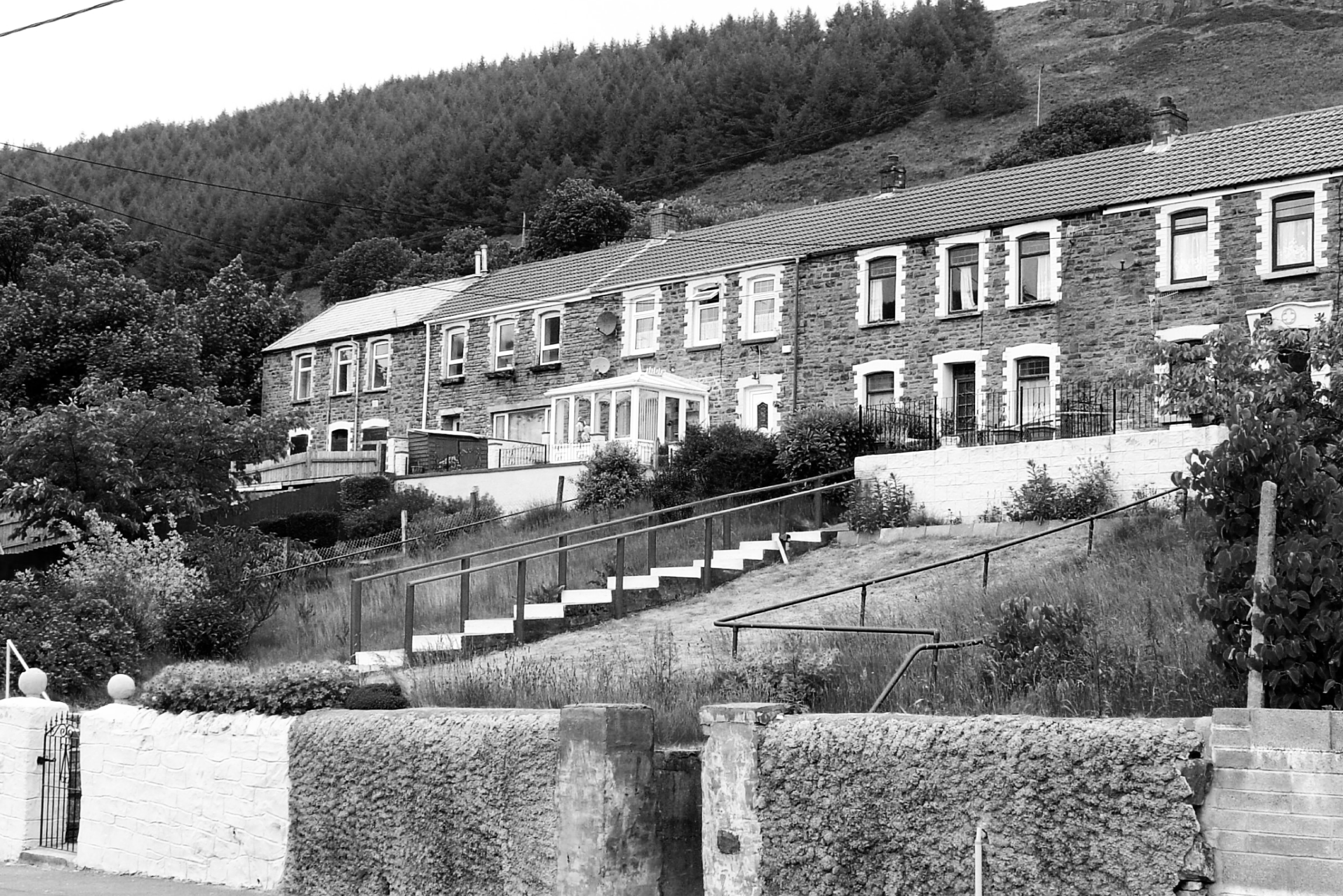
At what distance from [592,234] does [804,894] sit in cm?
6156

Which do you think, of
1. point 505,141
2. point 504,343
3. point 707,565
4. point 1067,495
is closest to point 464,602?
point 707,565

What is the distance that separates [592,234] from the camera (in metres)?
68.8

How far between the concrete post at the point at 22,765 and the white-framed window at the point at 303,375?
1430 inches

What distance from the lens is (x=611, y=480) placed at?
104 feet

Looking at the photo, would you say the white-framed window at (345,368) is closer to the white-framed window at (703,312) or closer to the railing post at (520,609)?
the white-framed window at (703,312)

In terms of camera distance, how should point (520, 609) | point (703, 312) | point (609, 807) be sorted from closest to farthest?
point (609, 807)
point (520, 609)
point (703, 312)

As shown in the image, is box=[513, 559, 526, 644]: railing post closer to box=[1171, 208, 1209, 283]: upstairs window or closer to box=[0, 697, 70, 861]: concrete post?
box=[0, 697, 70, 861]: concrete post

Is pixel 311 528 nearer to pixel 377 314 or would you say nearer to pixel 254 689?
pixel 377 314

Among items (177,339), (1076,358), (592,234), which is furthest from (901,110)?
(1076,358)

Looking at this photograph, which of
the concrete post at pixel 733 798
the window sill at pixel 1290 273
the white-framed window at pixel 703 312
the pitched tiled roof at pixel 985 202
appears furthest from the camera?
the white-framed window at pixel 703 312

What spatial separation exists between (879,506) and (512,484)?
1310 centimetres

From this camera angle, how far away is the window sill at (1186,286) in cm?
2945

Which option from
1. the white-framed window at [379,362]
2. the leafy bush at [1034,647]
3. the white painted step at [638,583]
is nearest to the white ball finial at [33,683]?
the white painted step at [638,583]

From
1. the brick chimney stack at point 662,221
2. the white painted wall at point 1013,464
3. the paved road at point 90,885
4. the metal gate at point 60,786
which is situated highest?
the brick chimney stack at point 662,221
